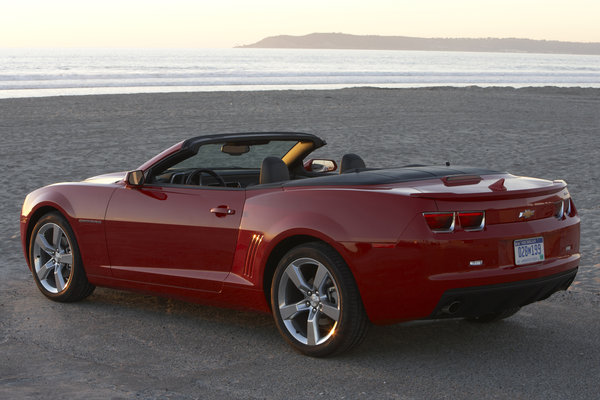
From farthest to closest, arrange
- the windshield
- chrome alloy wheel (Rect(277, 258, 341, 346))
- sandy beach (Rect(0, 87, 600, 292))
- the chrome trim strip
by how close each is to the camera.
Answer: sandy beach (Rect(0, 87, 600, 292))
the chrome trim strip
the windshield
chrome alloy wheel (Rect(277, 258, 341, 346))

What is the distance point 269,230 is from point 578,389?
77.7 inches

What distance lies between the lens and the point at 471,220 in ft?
17.1

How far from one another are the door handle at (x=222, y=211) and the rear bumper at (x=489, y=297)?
1466 mm

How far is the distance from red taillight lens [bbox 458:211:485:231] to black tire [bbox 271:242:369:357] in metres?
0.70

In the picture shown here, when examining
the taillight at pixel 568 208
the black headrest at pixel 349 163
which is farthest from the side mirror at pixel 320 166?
the taillight at pixel 568 208

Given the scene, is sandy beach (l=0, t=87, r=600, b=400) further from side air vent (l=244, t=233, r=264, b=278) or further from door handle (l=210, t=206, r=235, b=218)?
door handle (l=210, t=206, r=235, b=218)

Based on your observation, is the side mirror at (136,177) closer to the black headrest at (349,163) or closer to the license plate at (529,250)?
the black headrest at (349,163)

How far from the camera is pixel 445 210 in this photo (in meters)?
5.14

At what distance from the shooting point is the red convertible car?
516cm

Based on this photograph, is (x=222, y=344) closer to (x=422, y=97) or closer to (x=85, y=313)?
(x=85, y=313)

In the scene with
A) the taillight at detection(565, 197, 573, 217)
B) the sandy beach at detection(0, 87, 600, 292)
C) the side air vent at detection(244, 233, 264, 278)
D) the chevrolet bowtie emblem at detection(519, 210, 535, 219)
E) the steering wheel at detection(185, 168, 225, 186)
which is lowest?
the sandy beach at detection(0, 87, 600, 292)

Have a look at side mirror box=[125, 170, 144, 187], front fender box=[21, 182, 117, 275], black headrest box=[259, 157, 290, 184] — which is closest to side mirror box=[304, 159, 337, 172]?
black headrest box=[259, 157, 290, 184]

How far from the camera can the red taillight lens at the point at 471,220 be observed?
5176mm

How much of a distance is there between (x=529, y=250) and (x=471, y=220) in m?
0.44
